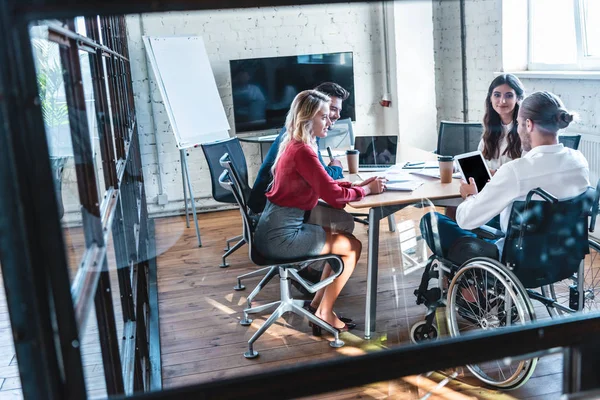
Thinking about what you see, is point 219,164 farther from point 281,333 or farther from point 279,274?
point 281,333

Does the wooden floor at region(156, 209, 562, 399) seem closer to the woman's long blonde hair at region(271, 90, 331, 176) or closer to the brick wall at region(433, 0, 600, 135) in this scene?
the woman's long blonde hair at region(271, 90, 331, 176)

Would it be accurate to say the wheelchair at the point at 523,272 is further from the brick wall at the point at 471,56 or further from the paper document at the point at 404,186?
the brick wall at the point at 471,56

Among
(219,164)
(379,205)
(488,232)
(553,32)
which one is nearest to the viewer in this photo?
(488,232)

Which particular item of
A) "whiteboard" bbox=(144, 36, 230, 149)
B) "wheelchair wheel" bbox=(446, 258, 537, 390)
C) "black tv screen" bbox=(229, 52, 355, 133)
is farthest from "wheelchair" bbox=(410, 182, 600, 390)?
"whiteboard" bbox=(144, 36, 230, 149)

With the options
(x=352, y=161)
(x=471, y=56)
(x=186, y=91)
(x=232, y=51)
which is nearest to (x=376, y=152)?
(x=352, y=161)

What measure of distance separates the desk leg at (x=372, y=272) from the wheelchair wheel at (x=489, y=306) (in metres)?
0.40

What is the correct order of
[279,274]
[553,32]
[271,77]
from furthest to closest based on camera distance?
[271,77] → [553,32] → [279,274]

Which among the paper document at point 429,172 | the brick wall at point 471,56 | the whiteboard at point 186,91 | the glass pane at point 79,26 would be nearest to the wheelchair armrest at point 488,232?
the paper document at point 429,172

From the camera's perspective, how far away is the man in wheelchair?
1669 mm

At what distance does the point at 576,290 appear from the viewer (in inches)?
73.2

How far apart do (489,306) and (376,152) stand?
3.27ft

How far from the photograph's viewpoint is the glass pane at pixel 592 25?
7.34 ft

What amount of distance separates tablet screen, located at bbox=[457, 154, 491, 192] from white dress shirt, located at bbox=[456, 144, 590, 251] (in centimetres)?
21

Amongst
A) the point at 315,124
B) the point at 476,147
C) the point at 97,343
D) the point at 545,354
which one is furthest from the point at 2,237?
the point at 476,147
